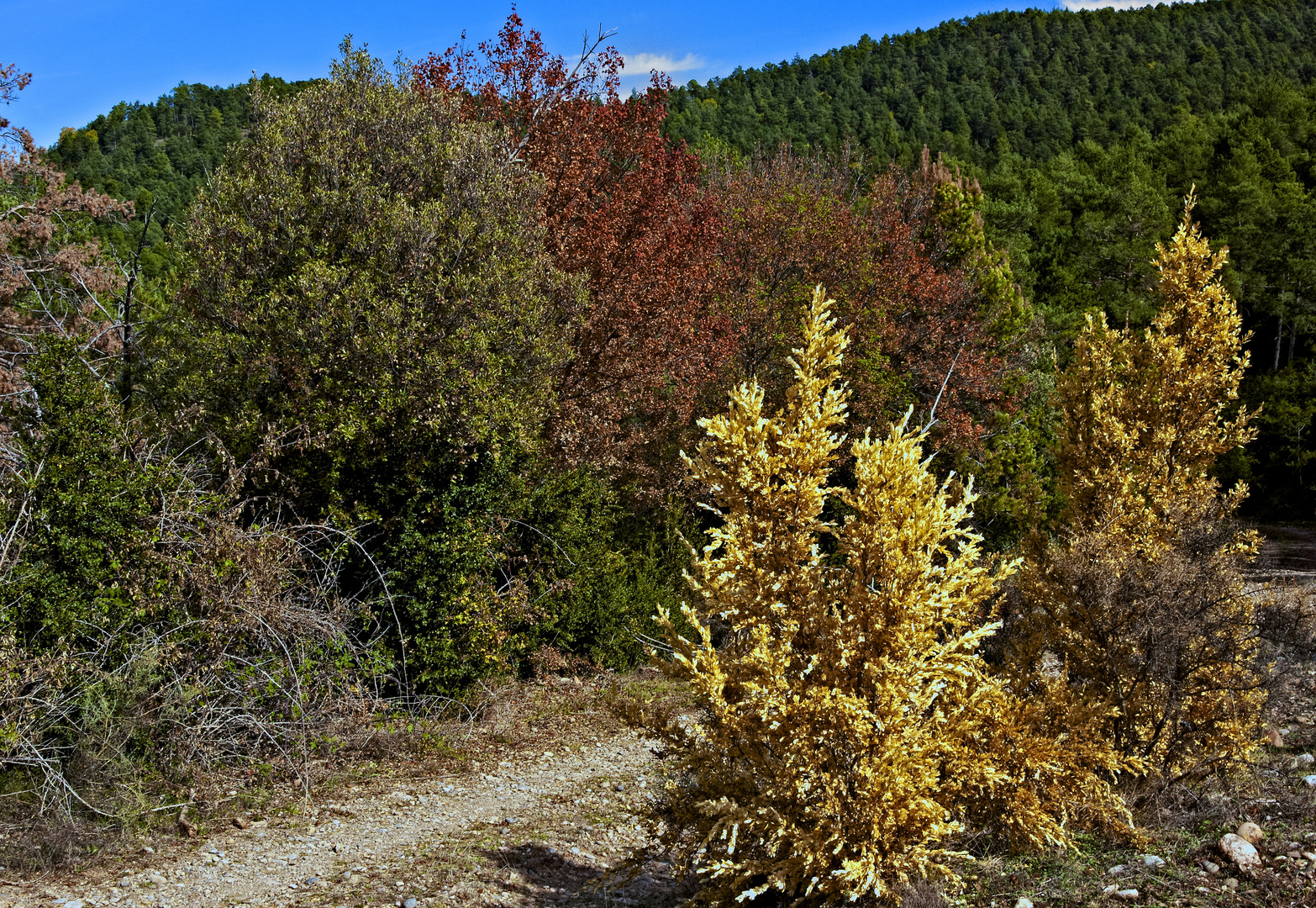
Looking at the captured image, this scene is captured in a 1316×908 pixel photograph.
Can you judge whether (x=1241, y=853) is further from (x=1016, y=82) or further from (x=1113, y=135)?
(x=1016, y=82)

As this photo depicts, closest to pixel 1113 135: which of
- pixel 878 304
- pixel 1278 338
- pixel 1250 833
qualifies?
pixel 1278 338

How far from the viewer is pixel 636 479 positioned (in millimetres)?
13391

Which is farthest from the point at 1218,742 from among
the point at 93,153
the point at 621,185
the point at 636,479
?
the point at 93,153

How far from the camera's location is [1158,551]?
646cm

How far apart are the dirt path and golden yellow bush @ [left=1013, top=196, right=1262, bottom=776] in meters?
3.30

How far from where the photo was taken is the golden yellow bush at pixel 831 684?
14.1 feet

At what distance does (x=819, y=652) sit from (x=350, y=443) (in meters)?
6.06

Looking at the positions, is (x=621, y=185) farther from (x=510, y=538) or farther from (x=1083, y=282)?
(x=1083, y=282)

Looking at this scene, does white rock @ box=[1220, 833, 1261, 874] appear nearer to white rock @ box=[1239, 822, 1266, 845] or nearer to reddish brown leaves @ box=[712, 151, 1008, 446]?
white rock @ box=[1239, 822, 1266, 845]

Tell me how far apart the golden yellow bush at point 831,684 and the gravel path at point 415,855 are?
4.58ft

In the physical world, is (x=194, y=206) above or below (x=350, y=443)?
above

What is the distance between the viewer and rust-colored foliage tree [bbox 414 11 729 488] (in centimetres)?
1185

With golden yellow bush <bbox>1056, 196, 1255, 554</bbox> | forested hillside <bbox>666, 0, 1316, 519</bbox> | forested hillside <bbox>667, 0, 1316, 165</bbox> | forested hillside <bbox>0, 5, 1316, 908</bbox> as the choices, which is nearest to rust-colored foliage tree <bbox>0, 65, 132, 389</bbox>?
forested hillside <bbox>0, 5, 1316, 908</bbox>

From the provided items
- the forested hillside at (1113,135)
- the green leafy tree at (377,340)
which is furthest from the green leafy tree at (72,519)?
the forested hillside at (1113,135)
